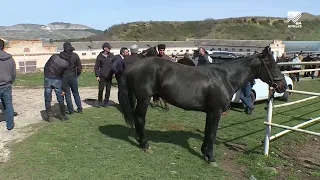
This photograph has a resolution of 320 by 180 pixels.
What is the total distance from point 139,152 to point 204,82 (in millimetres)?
1795

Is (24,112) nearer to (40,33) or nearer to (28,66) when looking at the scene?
(28,66)

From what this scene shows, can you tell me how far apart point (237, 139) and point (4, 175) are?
4.83 metres

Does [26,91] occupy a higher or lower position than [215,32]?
lower

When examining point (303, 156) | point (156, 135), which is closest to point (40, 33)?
point (156, 135)

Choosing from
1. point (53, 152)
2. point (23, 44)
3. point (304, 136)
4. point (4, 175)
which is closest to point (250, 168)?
point (304, 136)

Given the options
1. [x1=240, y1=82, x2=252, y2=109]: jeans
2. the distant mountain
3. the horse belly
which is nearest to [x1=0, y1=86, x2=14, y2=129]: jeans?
the horse belly

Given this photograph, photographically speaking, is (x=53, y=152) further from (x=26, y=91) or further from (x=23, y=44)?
(x=23, y=44)

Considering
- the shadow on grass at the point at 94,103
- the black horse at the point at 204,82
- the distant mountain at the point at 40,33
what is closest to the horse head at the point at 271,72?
the black horse at the point at 204,82

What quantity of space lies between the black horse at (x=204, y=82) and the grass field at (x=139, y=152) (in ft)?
2.02

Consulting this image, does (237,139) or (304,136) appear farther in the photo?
(304,136)

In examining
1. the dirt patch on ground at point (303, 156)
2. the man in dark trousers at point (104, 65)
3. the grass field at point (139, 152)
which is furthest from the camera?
the man in dark trousers at point (104, 65)

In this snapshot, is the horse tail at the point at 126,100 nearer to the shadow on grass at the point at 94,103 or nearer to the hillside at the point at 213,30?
the shadow on grass at the point at 94,103

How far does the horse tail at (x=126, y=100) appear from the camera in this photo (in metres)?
6.41

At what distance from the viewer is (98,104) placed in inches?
431
